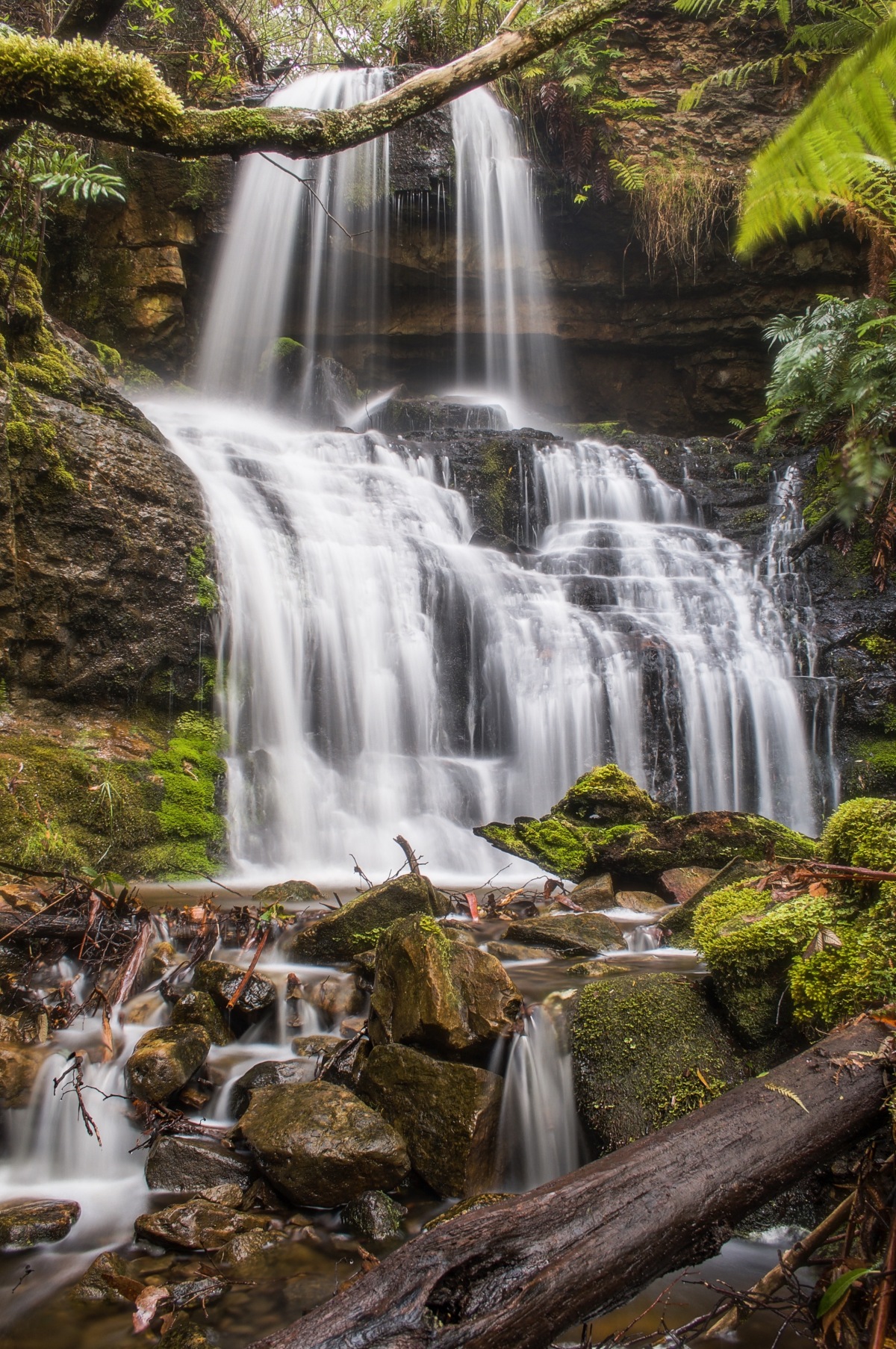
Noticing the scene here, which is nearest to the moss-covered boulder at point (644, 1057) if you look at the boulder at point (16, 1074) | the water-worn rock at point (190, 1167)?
the water-worn rock at point (190, 1167)

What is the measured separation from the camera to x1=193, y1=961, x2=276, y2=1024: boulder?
381cm

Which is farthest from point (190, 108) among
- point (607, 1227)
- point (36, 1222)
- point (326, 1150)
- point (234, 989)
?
point (36, 1222)

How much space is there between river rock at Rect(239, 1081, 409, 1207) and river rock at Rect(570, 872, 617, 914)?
3.10 metres

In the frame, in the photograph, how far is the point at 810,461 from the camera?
13977mm

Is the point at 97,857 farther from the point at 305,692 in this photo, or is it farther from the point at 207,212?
the point at 207,212

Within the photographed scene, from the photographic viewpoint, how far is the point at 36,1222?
2730mm

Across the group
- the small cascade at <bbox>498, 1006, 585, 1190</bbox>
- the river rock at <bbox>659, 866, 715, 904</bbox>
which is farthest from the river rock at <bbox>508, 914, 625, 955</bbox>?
the river rock at <bbox>659, 866, 715, 904</bbox>

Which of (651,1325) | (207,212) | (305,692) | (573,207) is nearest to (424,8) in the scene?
(573,207)

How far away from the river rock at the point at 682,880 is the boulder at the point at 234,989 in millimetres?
3447

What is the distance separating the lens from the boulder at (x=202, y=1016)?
367 cm

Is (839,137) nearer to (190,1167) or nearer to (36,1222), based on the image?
(190,1167)

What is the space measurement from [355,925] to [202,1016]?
1001 millimetres

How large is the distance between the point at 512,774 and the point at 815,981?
23.1ft

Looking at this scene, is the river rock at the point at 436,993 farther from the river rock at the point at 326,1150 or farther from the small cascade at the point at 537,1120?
the river rock at the point at 326,1150
